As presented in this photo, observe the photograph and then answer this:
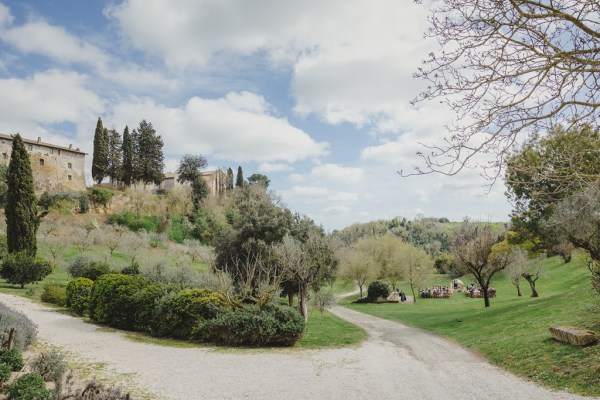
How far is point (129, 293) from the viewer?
16.6 meters

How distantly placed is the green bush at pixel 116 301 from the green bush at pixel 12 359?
327 inches

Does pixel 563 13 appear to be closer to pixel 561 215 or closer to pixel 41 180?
pixel 561 215

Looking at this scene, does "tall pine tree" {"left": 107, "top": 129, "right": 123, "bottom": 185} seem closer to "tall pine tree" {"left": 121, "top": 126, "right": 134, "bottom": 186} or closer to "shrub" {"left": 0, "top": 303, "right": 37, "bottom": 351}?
"tall pine tree" {"left": 121, "top": 126, "right": 134, "bottom": 186}

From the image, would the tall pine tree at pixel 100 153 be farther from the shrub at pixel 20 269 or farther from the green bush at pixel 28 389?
the green bush at pixel 28 389

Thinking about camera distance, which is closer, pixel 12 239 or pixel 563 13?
pixel 563 13

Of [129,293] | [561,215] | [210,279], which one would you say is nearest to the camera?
[129,293]

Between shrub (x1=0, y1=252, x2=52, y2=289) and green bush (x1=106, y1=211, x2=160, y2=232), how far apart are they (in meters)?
25.1

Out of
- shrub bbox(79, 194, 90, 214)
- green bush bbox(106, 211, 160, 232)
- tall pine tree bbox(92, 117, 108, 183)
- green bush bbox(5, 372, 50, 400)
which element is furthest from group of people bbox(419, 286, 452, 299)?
green bush bbox(5, 372, 50, 400)

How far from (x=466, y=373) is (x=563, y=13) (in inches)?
378

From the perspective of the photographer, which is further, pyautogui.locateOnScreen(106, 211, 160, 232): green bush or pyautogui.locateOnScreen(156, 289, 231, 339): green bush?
pyautogui.locateOnScreen(106, 211, 160, 232): green bush

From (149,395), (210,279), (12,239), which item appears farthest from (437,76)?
(12,239)

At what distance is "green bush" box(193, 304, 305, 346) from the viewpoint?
561 inches

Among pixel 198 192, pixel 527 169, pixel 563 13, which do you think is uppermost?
pixel 198 192

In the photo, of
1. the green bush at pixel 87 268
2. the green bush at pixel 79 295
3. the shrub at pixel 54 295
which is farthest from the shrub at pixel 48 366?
the green bush at pixel 87 268
